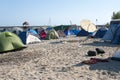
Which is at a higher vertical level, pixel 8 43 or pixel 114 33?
pixel 114 33

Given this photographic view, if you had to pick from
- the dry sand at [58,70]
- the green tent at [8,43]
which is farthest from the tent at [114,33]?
the dry sand at [58,70]

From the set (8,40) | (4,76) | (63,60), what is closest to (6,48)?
(8,40)

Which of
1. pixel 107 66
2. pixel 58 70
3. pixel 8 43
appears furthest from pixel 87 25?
pixel 58 70

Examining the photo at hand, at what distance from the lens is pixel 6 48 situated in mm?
17469

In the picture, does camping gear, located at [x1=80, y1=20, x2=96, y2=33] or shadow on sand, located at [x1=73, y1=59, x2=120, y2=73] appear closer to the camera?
shadow on sand, located at [x1=73, y1=59, x2=120, y2=73]

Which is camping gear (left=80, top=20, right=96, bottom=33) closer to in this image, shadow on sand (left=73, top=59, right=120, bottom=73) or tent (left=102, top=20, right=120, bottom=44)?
tent (left=102, top=20, right=120, bottom=44)

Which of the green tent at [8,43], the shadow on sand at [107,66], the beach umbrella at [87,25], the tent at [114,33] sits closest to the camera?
the shadow on sand at [107,66]

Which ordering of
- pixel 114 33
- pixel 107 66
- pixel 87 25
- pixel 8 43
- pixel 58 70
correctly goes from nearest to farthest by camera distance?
pixel 58 70 < pixel 107 66 < pixel 8 43 < pixel 114 33 < pixel 87 25

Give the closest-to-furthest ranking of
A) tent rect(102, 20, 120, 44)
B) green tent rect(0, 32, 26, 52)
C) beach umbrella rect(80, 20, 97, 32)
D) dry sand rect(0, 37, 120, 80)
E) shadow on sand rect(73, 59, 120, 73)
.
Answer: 1. dry sand rect(0, 37, 120, 80)
2. shadow on sand rect(73, 59, 120, 73)
3. green tent rect(0, 32, 26, 52)
4. tent rect(102, 20, 120, 44)
5. beach umbrella rect(80, 20, 97, 32)

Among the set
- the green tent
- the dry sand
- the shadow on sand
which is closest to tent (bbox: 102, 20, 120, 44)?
the green tent

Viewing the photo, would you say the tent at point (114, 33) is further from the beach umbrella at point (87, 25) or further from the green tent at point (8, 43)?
the green tent at point (8, 43)

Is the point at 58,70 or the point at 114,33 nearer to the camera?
the point at 58,70

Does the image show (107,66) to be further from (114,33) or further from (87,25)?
(87,25)

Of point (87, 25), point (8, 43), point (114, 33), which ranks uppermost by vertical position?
point (87, 25)
